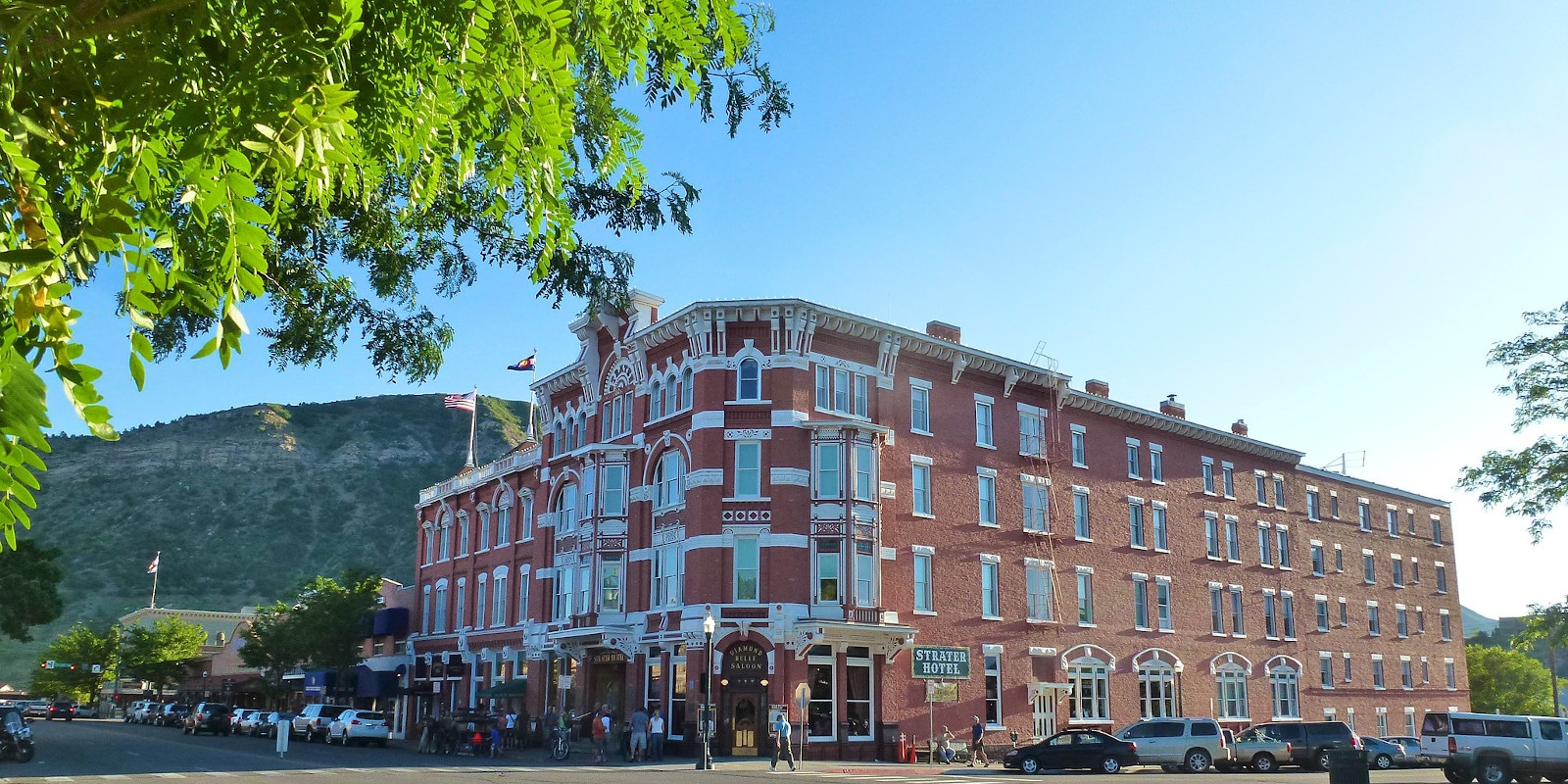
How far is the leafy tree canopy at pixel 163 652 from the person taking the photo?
316 feet

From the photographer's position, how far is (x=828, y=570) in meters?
40.7

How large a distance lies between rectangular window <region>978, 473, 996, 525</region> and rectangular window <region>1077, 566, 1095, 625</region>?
5.46 m

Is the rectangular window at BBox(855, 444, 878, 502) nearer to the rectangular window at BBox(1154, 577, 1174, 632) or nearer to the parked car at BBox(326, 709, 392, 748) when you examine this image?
the rectangular window at BBox(1154, 577, 1174, 632)

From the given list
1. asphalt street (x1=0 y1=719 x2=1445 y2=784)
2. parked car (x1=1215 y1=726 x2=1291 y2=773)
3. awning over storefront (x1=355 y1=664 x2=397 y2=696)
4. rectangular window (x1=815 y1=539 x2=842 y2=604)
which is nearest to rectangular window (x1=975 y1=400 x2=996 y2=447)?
rectangular window (x1=815 y1=539 x2=842 y2=604)

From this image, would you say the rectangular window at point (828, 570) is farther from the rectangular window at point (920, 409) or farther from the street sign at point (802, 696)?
the rectangular window at point (920, 409)

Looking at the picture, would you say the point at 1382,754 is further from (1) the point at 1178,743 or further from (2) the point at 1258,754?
(1) the point at 1178,743

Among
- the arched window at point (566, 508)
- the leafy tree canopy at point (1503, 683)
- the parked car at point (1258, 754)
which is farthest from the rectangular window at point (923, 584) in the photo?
the leafy tree canopy at point (1503, 683)

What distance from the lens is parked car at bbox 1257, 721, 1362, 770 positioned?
4206 cm

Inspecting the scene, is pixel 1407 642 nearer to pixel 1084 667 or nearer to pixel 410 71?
pixel 1084 667

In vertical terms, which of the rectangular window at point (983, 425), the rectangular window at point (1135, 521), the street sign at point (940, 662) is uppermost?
the rectangular window at point (983, 425)

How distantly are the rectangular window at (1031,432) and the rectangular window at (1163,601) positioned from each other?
8.96 metres

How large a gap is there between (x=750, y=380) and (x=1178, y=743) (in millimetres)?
19272

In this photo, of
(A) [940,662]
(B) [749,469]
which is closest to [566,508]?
(B) [749,469]

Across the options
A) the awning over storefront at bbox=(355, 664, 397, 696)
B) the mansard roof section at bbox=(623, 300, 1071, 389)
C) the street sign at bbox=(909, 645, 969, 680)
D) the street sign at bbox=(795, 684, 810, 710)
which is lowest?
the awning over storefront at bbox=(355, 664, 397, 696)
